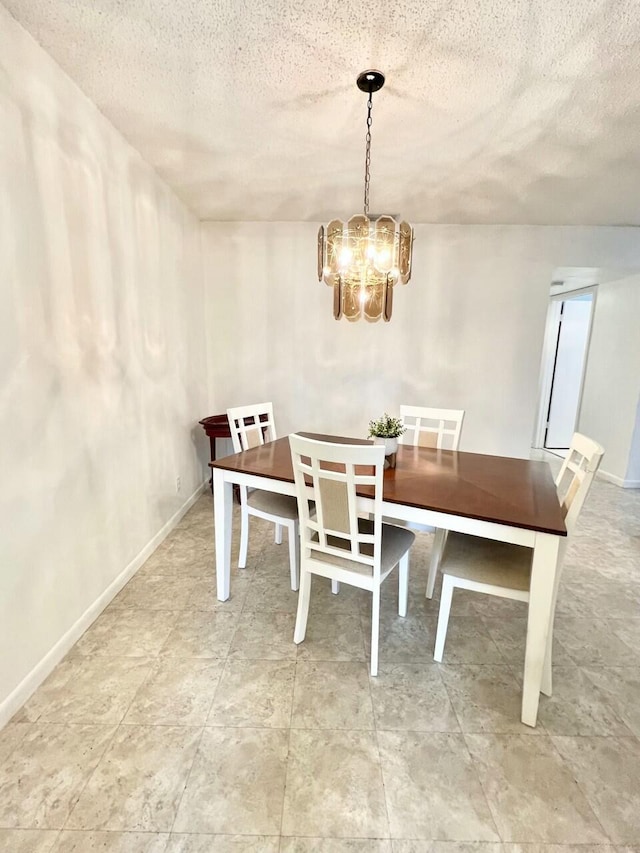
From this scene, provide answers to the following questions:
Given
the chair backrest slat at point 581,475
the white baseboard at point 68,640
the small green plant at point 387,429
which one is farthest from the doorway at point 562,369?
the white baseboard at point 68,640

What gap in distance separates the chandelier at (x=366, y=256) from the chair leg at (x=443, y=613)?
139cm

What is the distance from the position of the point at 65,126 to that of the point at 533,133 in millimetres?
2293

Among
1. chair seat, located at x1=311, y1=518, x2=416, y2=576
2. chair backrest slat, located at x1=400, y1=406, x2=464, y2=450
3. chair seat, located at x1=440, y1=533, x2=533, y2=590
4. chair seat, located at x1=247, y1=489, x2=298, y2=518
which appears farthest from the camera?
chair backrest slat, located at x1=400, y1=406, x2=464, y2=450

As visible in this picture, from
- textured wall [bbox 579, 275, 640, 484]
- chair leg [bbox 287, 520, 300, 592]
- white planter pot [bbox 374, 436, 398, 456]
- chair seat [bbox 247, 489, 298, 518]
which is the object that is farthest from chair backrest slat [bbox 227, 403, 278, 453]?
textured wall [bbox 579, 275, 640, 484]

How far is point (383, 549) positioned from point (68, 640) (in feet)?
4.86

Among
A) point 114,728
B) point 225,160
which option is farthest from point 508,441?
point 114,728

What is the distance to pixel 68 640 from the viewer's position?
68.1 inches

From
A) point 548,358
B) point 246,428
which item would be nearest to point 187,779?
point 246,428

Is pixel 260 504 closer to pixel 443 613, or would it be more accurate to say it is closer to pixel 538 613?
pixel 443 613

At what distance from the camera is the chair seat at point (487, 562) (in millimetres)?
A: 1530

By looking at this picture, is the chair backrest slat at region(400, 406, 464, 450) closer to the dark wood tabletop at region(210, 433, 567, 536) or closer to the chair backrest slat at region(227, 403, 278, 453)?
the dark wood tabletop at region(210, 433, 567, 536)

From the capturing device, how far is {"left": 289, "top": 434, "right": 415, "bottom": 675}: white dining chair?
1456 mm

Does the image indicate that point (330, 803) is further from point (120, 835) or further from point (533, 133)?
point (533, 133)

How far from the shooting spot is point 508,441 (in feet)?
12.5
